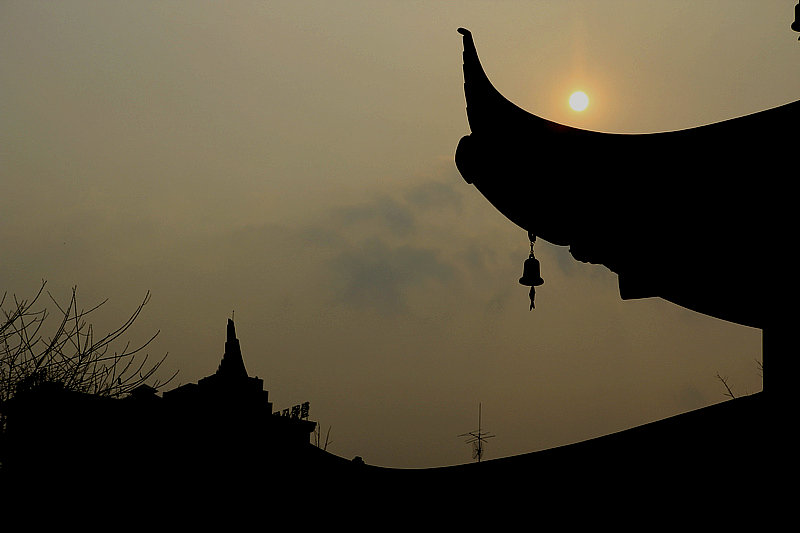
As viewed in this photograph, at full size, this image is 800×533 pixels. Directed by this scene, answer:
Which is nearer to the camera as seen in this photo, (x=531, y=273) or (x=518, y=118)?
(x=518, y=118)

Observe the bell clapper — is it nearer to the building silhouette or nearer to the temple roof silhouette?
the temple roof silhouette

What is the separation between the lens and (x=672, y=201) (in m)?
3.10

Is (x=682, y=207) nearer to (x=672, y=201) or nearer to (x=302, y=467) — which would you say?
(x=672, y=201)

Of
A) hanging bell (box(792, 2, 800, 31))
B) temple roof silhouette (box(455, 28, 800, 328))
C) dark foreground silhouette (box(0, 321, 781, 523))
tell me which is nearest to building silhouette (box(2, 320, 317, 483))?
dark foreground silhouette (box(0, 321, 781, 523))

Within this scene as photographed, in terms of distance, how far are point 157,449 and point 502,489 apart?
6.39 ft

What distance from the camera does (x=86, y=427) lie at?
4.26 m

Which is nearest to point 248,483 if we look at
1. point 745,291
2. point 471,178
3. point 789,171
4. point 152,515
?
point 152,515

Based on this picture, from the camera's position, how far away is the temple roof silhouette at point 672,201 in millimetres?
2900

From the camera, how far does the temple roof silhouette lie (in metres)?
2.90

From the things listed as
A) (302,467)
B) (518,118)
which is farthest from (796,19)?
(302,467)

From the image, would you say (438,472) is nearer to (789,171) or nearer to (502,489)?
(502,489)

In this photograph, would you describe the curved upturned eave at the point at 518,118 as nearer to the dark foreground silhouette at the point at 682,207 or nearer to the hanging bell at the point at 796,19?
the dark foreground silhouette at the point at 682,207

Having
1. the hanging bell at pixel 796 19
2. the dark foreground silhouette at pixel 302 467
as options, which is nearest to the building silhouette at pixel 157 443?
the dark foreground silhouette at pixel 302 467

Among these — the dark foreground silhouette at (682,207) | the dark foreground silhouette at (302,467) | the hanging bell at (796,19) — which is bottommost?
the dark foreground silhouette at (302,467)
